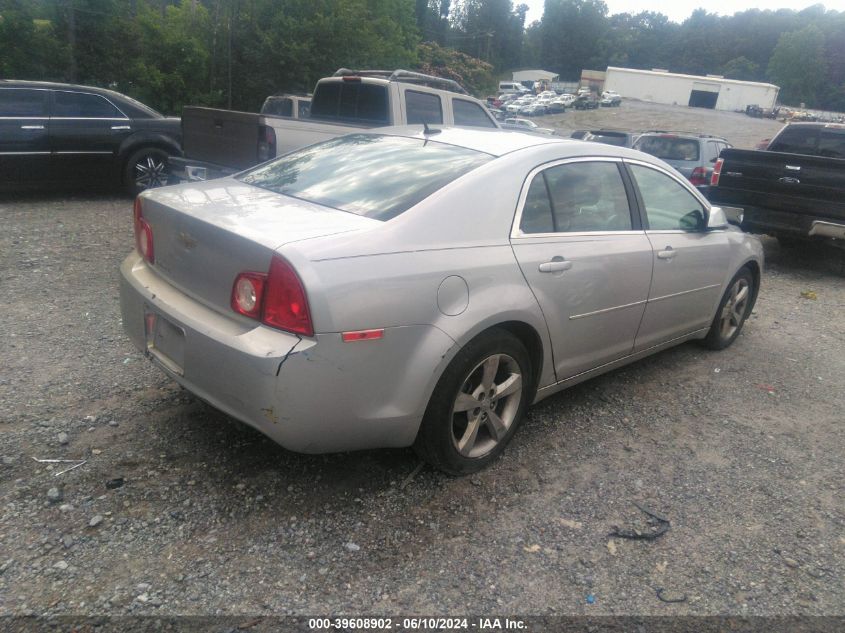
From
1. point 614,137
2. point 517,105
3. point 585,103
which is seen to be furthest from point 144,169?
point 585,103

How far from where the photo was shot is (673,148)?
1149 cm

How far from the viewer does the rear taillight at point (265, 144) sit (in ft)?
21.8

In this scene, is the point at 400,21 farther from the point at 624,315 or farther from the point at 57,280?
the point at 624,315

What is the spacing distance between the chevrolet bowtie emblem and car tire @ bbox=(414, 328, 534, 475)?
1233 mm

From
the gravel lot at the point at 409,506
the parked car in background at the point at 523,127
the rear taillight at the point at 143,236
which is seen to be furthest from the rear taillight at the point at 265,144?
the rear taillight at the point at 143,236

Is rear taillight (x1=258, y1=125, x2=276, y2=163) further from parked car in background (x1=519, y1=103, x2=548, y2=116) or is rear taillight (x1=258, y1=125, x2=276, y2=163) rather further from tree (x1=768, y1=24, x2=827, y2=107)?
tree (x1=768, y1=24, x2=827, y2=107)

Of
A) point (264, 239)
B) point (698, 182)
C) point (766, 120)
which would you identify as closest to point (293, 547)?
point (264, 239)

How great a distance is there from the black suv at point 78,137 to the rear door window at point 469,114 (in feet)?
12.8

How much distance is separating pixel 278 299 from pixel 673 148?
10.6 m

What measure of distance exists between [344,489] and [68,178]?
7716mm

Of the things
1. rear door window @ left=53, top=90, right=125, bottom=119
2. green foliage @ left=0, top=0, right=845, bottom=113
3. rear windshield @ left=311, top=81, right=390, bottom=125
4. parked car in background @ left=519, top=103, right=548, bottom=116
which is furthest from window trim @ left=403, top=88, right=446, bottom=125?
parked car in background @ left=519, top=103, right=548, bottom=116

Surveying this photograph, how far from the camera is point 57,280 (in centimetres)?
568

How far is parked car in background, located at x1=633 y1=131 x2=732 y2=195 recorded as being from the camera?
425 inches

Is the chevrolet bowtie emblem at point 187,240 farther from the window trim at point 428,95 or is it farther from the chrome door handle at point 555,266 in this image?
the window trim at point 428,95
